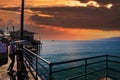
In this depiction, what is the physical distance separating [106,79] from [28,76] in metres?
3.75

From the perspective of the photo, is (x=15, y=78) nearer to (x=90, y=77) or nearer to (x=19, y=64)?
(x=19, y=64)

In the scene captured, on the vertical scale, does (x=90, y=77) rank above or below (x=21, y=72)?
below

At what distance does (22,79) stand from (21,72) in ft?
2.23

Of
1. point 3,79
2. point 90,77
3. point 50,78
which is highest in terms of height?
point 50,78

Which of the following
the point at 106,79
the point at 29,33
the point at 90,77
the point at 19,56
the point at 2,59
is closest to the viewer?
the point at 106,79

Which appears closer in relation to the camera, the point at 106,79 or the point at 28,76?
the point at 106,79

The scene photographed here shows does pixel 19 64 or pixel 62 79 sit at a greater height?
pixel 19 64

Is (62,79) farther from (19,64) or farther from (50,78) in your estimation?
(50,78)

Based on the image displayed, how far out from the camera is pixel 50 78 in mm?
7371

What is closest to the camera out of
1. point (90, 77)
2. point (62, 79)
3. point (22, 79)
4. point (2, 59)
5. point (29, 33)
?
point (22, 79)

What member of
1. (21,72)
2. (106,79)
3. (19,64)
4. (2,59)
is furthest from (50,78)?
(2,59)

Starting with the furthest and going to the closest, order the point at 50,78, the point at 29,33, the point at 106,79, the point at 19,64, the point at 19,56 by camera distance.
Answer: the point at 29,33, the point at 19,56, the point at 19,64, the point at 106,79, the point at 50,78

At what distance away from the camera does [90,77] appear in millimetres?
64000

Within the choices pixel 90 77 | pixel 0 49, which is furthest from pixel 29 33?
pixel 0 49
